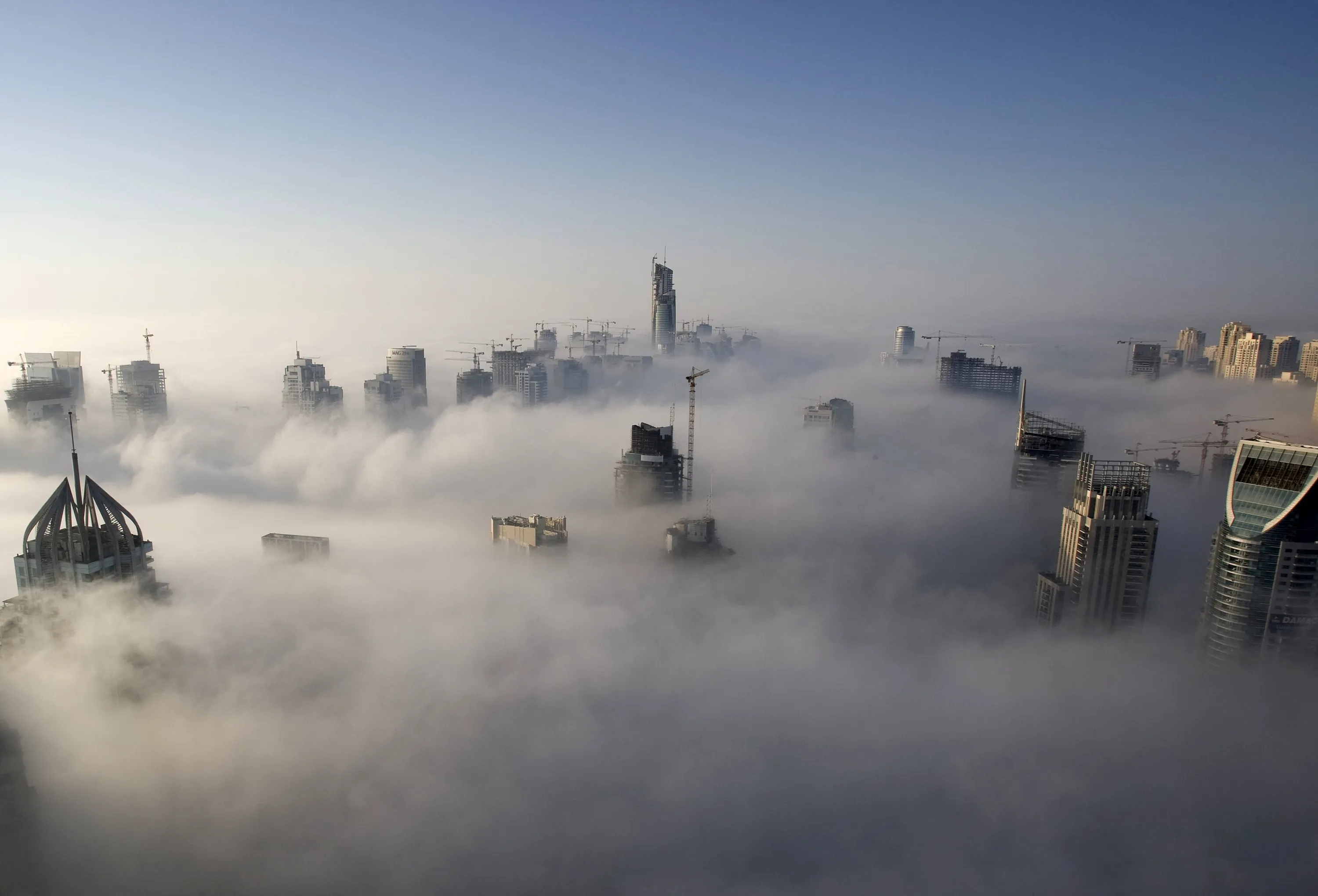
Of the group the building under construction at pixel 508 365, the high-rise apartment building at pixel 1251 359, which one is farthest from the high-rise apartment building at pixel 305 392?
the high-rise apartment building at pixel 1251 359

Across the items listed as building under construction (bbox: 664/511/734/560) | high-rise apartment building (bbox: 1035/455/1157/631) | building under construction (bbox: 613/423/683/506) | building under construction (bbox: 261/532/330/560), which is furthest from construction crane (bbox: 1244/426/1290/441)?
building under construction (bbox: 261/532/330/560)

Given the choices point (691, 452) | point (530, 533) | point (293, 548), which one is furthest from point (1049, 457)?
point (293, 548)

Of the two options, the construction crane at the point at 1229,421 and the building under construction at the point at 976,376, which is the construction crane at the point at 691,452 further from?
the building under construction at the point at 976,376

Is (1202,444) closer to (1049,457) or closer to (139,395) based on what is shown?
(1049,457)

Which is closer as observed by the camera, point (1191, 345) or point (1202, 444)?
point (1202, 444)

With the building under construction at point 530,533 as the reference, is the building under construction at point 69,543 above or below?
above

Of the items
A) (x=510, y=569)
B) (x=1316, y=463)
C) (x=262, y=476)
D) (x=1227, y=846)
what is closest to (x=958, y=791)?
(x=1227, y=846)
